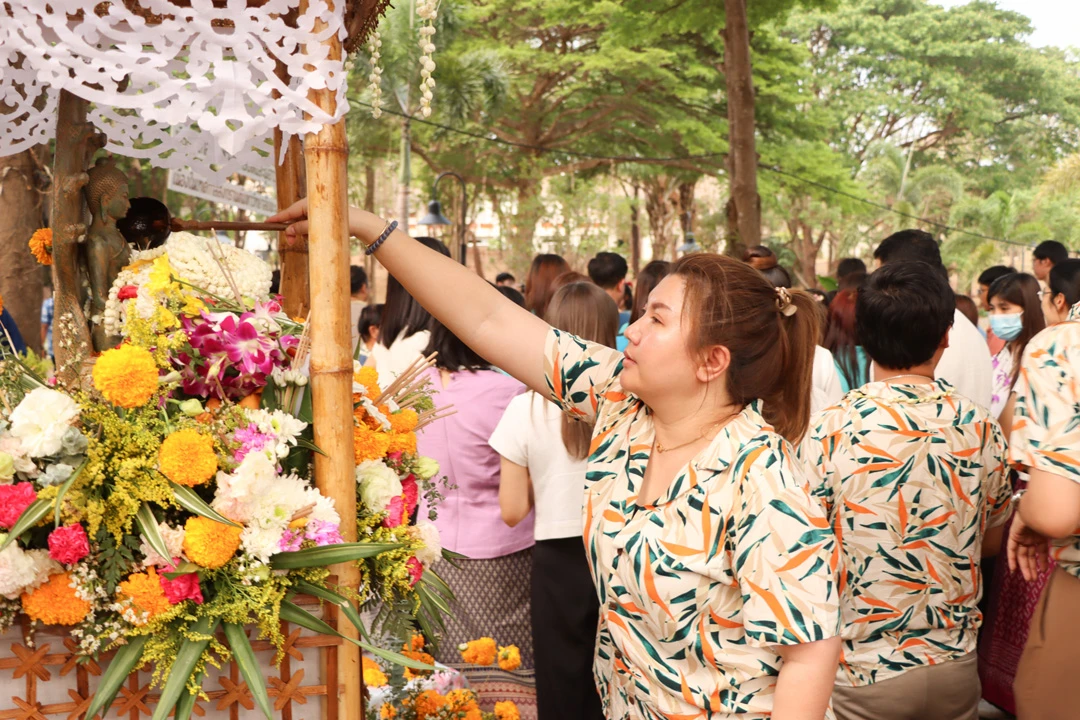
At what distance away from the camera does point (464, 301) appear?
2244 millimetres

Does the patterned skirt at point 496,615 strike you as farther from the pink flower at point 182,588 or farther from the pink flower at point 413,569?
the pink flower at point 182,588

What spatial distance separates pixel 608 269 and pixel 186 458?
4395mm

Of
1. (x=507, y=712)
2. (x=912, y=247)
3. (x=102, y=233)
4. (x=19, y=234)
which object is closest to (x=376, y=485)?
(x=102, y=233)

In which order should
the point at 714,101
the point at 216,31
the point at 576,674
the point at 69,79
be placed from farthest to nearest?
the point at 714,101, the point at 576,674, the point at 216,31, the point at 69,79

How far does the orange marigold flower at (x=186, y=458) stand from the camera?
67.8 inches

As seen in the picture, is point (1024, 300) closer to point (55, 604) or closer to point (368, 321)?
point (368, 321)

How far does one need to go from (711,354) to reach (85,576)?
119 cm

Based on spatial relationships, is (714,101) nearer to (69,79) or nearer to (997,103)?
(997,103)

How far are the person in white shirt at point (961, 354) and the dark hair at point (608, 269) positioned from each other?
201cm

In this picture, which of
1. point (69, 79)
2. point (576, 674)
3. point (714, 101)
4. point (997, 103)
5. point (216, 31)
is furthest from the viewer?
point (997, 103)

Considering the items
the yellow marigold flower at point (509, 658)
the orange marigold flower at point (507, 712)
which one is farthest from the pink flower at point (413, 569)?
the yellow marigold flower at point (509, 658)

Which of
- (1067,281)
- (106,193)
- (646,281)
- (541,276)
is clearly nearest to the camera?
(106,193)

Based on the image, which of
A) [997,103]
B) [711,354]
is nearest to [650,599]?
[711,354]

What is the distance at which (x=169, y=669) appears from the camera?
5.83ft
